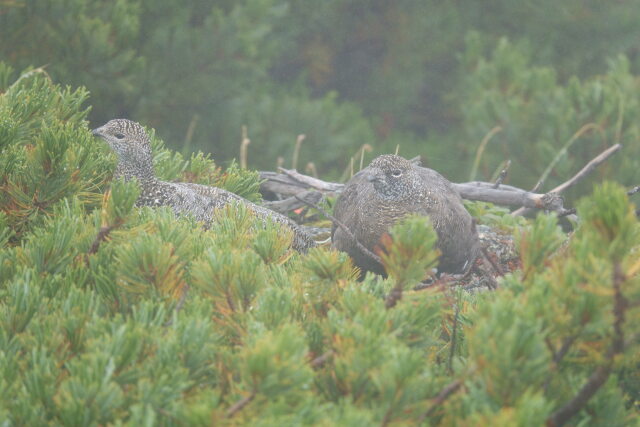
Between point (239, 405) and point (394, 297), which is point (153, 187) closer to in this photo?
point (394, 297)

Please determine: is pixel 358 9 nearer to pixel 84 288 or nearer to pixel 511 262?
A: pixel 511 262

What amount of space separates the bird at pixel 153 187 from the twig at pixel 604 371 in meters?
1.93

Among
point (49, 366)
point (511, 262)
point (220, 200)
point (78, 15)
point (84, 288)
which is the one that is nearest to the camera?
point (49, 366)

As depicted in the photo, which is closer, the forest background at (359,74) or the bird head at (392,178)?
the bird head at (392,178)

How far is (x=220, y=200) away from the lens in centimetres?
319

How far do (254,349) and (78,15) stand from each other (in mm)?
5730

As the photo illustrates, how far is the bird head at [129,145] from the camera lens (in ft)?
10.7

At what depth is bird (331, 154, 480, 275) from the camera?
10.3ft

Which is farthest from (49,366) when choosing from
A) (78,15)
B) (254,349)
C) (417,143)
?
(417,143)

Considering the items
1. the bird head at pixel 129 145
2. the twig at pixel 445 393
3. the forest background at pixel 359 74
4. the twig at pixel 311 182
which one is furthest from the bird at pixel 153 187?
the forest background at pixel 359 74

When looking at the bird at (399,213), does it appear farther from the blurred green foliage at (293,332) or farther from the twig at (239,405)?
the twig at (239,405)

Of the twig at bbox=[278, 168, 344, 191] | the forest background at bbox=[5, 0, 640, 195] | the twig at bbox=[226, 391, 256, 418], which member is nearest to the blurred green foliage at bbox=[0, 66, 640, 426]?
the twig at bbox=[226, 391, 256, 418]

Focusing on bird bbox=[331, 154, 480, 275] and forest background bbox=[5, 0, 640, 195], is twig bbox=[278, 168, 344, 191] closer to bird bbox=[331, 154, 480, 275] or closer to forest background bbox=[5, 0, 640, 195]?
bird bbox=[331, 154, 480, 275]

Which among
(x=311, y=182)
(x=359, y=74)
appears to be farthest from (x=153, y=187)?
(x=359, y=74)
